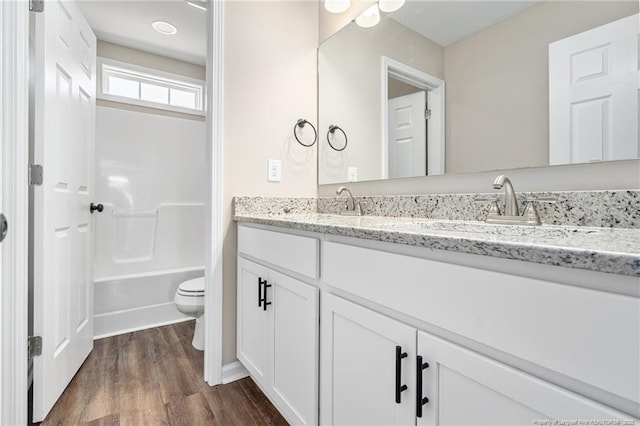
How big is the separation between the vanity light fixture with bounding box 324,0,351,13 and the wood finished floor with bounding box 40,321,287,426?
6.88ft

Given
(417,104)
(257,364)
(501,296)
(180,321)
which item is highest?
(417,104)

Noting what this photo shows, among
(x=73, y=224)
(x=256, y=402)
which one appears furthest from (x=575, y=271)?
(x=73, y=224)

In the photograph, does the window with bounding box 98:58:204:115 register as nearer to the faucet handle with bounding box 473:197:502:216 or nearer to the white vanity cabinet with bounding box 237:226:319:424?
the white vanity cabinet with bounding box 237:226:319:424

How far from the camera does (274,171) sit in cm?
179

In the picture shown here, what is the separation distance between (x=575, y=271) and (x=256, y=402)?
1434 millimetres

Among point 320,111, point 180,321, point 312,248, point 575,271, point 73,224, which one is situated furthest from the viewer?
point 180,321

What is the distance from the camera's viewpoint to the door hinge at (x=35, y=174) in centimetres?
131

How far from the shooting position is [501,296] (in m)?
0.56

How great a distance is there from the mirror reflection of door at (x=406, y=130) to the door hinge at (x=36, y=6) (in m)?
1.57

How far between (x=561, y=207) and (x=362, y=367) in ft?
2.55

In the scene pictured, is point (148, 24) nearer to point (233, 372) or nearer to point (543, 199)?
point (233, 372)

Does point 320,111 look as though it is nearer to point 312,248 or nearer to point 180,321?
point 312,248

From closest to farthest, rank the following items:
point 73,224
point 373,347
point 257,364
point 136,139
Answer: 1. point 373,347
2. point 257,364
3. point 73,224
4. point 136,139

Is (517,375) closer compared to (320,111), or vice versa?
(517,375)
